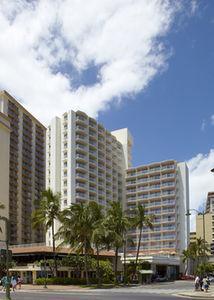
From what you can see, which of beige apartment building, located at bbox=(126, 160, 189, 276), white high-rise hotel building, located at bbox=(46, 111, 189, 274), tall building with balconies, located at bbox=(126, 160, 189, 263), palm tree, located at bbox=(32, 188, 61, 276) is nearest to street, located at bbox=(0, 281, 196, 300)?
palm tree, located at bbox=(32, 188, 61, 276)

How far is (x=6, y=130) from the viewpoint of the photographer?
12194 cm

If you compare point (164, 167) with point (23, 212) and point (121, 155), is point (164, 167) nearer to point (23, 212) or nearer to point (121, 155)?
point (121, 155)

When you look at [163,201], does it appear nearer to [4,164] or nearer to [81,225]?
[4,164]

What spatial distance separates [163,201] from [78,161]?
27.6m

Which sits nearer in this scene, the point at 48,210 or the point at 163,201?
the point at 48,210

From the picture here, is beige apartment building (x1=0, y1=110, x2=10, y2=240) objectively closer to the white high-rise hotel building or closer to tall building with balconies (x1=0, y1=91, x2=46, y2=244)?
tall building with balconies (x1=0, y1=91, x2=46, y2=244)

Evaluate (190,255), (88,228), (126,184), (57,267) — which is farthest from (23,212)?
(88,228)

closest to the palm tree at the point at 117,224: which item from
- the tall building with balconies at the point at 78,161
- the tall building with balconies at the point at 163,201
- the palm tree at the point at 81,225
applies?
the palm tree at the point at 81,225

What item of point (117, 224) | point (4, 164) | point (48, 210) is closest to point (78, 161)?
point (4, 164)

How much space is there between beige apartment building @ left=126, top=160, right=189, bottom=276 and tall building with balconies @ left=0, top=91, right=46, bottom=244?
89.9 feet

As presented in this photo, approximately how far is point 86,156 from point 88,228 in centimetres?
6638

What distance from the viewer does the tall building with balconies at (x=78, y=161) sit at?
13025 centimetres

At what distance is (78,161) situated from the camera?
435 feet

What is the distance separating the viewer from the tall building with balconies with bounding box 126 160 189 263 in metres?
137
